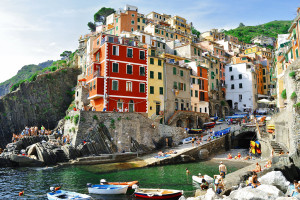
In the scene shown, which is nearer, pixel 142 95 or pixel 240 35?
pixel 142 95

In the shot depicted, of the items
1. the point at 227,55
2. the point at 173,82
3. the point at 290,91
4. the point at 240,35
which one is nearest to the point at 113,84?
the point at 173,82

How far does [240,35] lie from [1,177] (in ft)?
480

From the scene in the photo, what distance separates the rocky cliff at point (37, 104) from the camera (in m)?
55.3

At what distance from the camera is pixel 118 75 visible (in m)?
39.0

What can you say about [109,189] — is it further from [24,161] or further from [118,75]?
[118,75]

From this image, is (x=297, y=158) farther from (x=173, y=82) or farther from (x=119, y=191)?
(x=173, y=82)

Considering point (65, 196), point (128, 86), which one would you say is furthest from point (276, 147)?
point (65, 196)

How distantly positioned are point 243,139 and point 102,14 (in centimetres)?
7601

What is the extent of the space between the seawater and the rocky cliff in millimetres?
28842

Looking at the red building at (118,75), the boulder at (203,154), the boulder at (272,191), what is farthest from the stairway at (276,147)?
the red building at (118,75)

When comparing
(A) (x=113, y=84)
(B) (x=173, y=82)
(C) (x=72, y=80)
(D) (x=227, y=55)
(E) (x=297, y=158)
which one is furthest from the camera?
(D) (x=227, y=55)

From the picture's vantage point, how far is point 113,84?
1508 inches

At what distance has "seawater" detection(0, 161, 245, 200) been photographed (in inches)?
787

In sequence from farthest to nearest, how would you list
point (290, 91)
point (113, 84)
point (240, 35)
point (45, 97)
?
point (240, 35) → point (45, 97) → point (113, 84) → point (290, 91)
